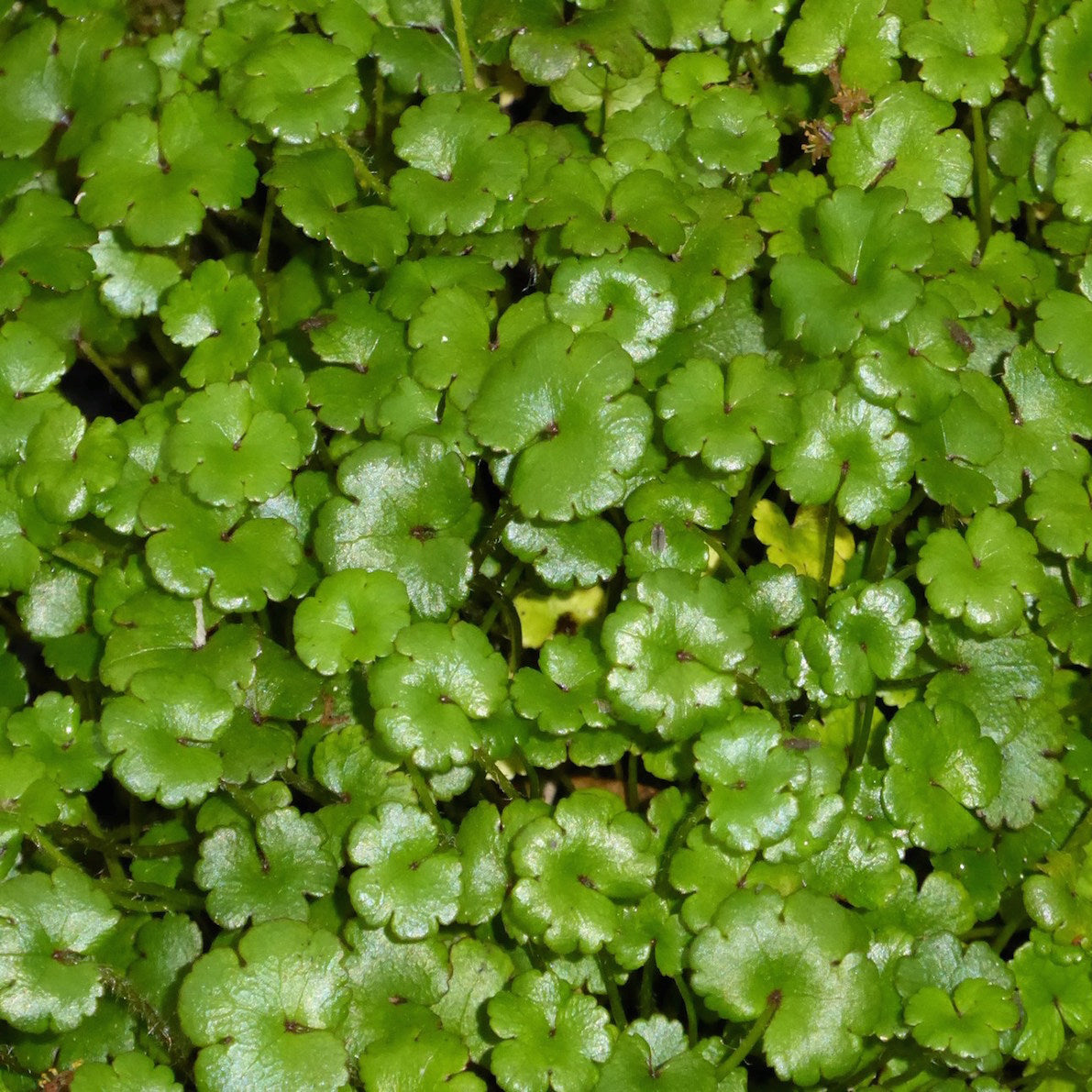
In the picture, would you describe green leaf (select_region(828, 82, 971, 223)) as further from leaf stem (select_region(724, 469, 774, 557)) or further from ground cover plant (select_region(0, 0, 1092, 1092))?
leaf stem (select_region(724, 469, 774, 557))

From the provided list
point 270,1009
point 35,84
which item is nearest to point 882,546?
point 270,1009

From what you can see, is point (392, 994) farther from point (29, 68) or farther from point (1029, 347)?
point (29, 68)

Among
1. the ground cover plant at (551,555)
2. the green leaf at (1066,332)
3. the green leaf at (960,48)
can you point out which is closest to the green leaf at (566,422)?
the ground cover plant at (551,555)

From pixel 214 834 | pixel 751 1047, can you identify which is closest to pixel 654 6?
pixel 214 834

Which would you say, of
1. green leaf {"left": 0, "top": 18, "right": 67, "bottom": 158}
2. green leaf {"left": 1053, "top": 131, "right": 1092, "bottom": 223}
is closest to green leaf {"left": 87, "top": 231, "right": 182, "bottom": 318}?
green leaf {"left": 0, "top": 18, "right": 67, "bottom": 158}

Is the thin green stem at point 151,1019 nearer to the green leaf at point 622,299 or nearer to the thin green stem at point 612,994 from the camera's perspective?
the thin green stem at point 612,994

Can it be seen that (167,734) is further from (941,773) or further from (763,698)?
(941,773)
